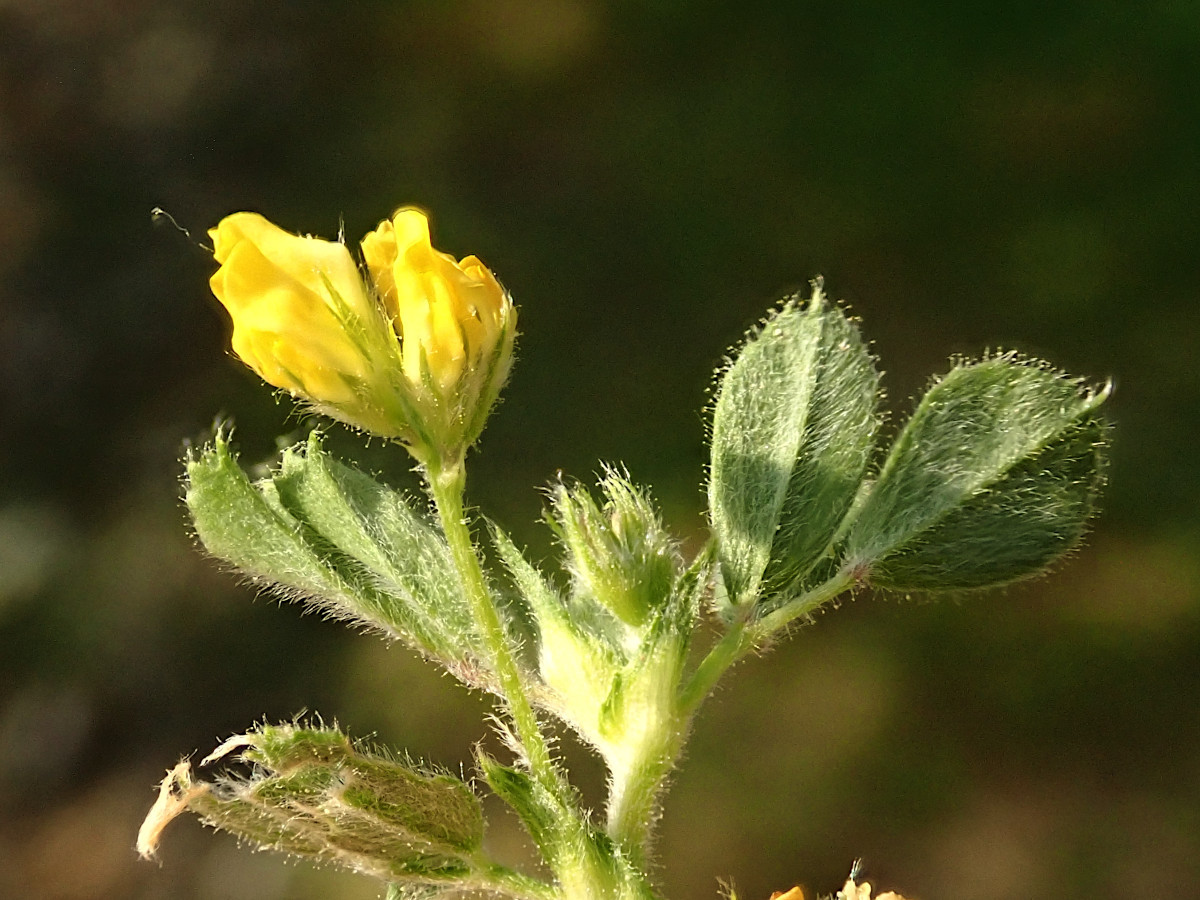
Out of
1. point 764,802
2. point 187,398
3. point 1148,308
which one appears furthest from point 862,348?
point 187,398

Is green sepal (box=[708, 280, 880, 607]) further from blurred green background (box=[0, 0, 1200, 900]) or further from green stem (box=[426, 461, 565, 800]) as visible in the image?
blurred green background (box=[0, 0, 1200, 900])

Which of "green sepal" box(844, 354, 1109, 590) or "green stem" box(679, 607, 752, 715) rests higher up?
"green sepal" box(844, 354, 1109, 590)

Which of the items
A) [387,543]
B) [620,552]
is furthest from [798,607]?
[387,543]

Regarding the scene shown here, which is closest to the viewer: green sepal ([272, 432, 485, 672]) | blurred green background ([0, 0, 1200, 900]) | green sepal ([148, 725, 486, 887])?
green sepal ([148, 725, 486, 887])

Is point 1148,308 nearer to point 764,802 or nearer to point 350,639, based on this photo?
point 764,802

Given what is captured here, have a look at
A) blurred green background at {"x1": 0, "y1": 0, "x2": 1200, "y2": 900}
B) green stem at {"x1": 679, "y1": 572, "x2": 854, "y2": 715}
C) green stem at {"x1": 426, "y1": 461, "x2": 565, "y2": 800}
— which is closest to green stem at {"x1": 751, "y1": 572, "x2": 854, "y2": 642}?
green stem at {"x1": 679, "y1": 572, "x2": 854, "y2": 715}

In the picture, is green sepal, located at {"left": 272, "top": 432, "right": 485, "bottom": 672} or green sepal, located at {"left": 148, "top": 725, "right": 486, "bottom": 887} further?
green sepal, located at {"left": 272, "top": 432, "right": 485, "bottom": 672}
